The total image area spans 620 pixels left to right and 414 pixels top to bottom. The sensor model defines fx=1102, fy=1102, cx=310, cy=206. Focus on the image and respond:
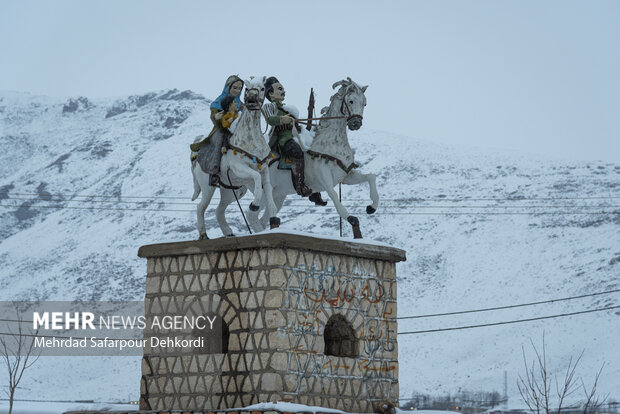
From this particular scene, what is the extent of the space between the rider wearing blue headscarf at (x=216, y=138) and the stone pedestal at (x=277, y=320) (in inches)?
54.1

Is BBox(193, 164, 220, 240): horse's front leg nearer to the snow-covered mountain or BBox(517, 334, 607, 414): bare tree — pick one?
BBox(517, 334, 607, 414): bare tree

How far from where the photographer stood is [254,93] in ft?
66.5

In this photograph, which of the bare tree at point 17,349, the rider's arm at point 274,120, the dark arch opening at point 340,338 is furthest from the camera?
the bare tree at point 17,349

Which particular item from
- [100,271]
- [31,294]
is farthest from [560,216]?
[31,294]

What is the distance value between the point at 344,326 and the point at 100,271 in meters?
76.0

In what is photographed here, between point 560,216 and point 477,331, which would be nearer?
point 477,331

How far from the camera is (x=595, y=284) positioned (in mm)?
76562

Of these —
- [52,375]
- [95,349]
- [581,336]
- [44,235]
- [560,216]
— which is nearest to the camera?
[581,336]

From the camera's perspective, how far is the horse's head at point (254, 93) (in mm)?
20266

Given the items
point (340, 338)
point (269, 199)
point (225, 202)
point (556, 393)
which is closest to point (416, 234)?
point (556, 393)

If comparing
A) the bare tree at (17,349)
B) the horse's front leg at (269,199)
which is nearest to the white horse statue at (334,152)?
the horse's front leg at (269,199)

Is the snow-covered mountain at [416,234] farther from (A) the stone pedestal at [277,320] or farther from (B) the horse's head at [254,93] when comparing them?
(B) the horse's head at [254,93]

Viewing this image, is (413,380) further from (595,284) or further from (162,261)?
(162,261)

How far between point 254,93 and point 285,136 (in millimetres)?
1249
